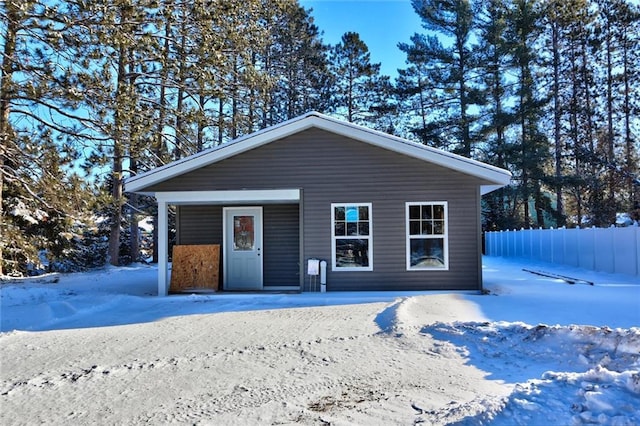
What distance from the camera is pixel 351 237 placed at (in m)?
10.0

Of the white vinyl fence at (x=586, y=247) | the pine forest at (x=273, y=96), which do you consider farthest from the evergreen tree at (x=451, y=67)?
the white vinyl fence at (x=586, y=247)

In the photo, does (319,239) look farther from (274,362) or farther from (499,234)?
(499,234)

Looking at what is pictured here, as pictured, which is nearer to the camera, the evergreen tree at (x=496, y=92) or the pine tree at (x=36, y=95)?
the pine tree at (x=36, y=95)

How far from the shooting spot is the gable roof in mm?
9703

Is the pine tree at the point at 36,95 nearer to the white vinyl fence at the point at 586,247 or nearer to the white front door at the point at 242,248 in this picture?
the white front door at the point at 242,248

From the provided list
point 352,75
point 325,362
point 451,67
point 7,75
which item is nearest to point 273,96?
point 352,75

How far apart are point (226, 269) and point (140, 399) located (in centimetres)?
738

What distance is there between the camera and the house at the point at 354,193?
987 cm

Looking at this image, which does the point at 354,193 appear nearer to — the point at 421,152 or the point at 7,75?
the point at 421,152

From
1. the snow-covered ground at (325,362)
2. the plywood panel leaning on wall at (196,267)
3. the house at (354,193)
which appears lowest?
the snow-covered ground at (325,362)

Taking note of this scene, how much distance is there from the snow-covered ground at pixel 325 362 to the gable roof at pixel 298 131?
9.05 ft

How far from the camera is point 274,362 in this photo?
4910mm

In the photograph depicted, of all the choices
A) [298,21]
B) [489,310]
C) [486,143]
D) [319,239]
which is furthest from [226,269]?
[486,143]

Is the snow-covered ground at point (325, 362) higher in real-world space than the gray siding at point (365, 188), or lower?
lower
